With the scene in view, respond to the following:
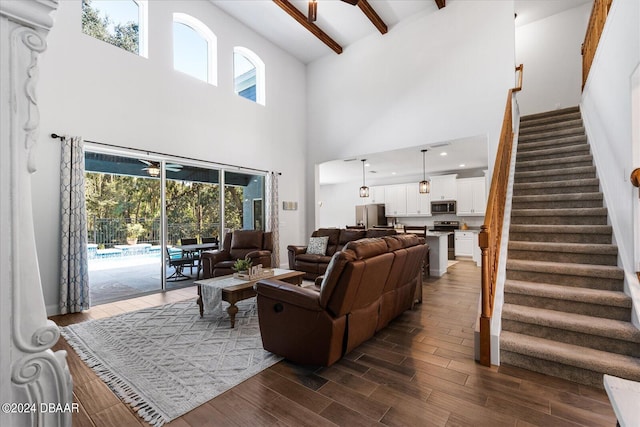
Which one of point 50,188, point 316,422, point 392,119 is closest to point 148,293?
point 50,188

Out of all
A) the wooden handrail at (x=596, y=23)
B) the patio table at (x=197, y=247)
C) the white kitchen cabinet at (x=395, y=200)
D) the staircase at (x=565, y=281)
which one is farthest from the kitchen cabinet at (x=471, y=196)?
the patio table at (x=197, y=247)

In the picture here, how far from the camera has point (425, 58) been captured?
5582 mm

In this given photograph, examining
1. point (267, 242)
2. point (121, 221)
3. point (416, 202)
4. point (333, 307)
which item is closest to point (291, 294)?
point (333, 307)

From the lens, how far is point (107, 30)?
4.20 m

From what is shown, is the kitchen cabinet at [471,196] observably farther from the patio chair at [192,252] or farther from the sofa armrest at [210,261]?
the patio chair at [192,252]

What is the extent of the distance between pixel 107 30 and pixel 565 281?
263 inches

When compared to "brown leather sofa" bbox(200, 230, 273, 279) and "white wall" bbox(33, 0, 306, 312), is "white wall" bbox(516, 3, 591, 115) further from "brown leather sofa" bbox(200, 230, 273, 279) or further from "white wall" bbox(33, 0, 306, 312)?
"brown leather sofa" bbox(200, 230, 273, 279)

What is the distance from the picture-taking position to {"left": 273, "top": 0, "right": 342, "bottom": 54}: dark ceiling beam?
17.1 feet

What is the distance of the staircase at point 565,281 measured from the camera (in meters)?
2.12

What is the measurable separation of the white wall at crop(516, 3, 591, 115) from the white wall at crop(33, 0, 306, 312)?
18.0 ft

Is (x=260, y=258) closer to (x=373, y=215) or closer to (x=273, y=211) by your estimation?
(x=273, y=211)

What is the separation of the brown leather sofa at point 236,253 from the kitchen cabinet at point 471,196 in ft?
20.3

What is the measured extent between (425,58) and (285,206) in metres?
4.36

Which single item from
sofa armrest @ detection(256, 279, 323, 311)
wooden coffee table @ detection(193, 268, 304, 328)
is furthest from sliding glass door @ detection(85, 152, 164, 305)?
sofa armrest @ detection(256, 279, 323, 311)
